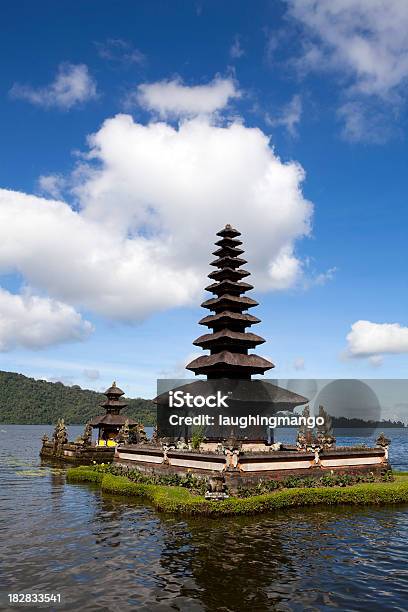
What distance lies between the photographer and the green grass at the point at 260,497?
88.2ft

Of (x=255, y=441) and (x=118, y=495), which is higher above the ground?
(x=255, y=441)

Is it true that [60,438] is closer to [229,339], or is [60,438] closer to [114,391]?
[114,391]

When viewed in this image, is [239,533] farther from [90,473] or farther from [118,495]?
[90,473]

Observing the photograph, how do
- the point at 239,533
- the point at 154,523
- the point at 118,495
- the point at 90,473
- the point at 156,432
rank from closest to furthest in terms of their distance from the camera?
the point at 239,533 → the point at 154,523 → the point at 118,495 → the point at 90,473 → the point at 156,432

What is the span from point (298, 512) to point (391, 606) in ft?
43.1

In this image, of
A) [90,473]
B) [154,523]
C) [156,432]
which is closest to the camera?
[154,523]

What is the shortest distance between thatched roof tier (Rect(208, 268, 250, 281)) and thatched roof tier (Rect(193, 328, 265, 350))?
16.7 feet

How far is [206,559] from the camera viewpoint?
1919 centimetres

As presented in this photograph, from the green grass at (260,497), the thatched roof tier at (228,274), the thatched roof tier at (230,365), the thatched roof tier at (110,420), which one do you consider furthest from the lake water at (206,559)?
the thatched roof tier at (110,420)

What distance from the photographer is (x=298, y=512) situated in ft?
93.3

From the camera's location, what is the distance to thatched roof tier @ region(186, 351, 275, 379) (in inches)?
1534

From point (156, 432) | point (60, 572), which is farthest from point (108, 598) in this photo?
point (156, 432)

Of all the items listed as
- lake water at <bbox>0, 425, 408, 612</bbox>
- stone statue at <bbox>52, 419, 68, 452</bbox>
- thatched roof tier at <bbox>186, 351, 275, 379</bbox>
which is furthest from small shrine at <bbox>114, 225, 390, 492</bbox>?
stone statue at <bbox>52, 419, 68, 452</bbox>

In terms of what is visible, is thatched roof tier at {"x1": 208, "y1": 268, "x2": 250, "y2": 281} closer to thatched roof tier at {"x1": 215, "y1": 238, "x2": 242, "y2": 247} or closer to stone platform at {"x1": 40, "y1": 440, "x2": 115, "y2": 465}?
thatched roof tier at {"x1": 215, "y1": 238, "x2": 242, "y2": 247}
